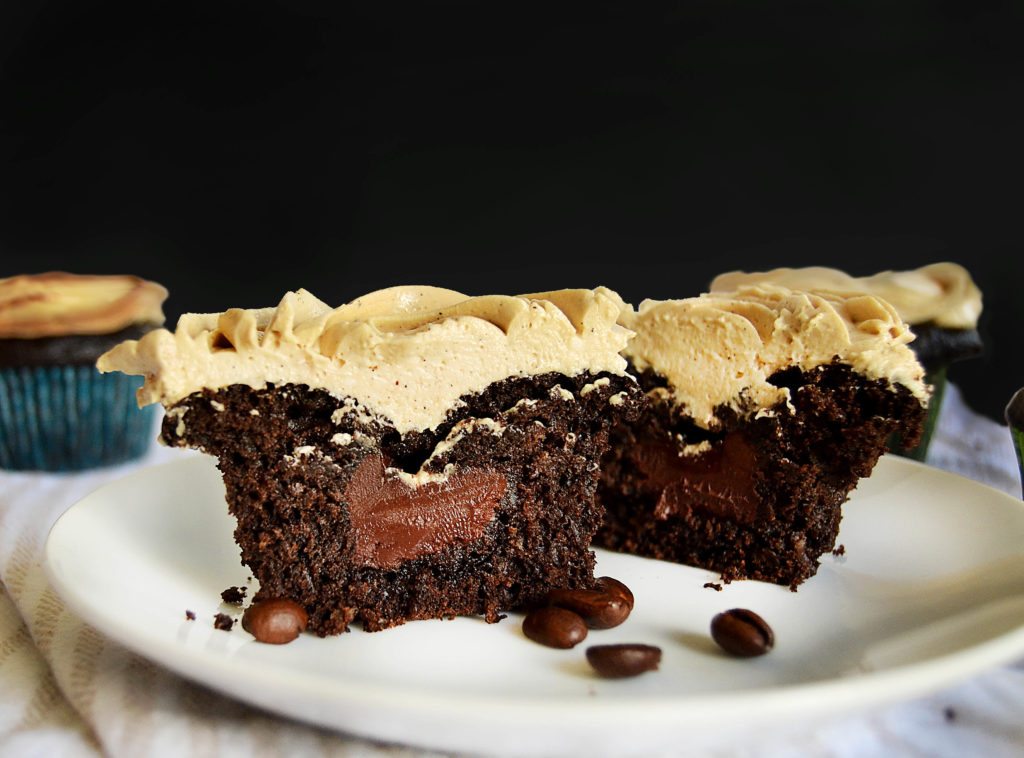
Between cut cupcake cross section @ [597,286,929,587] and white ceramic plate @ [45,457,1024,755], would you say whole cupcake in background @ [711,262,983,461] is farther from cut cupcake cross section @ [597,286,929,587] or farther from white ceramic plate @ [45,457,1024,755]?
cut cupcake cross section @ [597,286,929,587]

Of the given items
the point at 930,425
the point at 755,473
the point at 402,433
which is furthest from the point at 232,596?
the point at 930,425

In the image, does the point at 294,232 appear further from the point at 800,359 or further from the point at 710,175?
the point at 800,359

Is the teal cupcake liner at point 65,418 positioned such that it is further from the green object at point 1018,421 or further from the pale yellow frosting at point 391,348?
the green object at point 1018,421

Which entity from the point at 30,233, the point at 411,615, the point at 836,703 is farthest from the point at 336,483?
the point at 30,233

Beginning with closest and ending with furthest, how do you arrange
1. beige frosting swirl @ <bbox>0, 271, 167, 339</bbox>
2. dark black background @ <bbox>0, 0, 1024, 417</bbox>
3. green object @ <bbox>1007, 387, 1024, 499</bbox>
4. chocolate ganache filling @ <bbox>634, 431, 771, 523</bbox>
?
Result: chocolate ganache filling @ <bbox>634, 431, 771, 523</bbox>
green object @ <bbox>1007, 387, 1024, 499</bbox>
beige frosting swirl @ <bbox>0, 271, 167, 339</bbox>
dark black background @ <bbox>0, 0, 1024, 417</bbox>

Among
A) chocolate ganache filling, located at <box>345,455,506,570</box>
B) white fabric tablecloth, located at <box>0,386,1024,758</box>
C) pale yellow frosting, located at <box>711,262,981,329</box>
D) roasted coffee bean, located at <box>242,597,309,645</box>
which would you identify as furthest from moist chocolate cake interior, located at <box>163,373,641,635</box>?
pale yellow frosting, located at <box>711,262,981,329</box>

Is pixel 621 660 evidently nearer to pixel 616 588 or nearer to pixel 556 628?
pixel 556 628

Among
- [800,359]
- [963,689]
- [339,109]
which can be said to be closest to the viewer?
[963,689]
